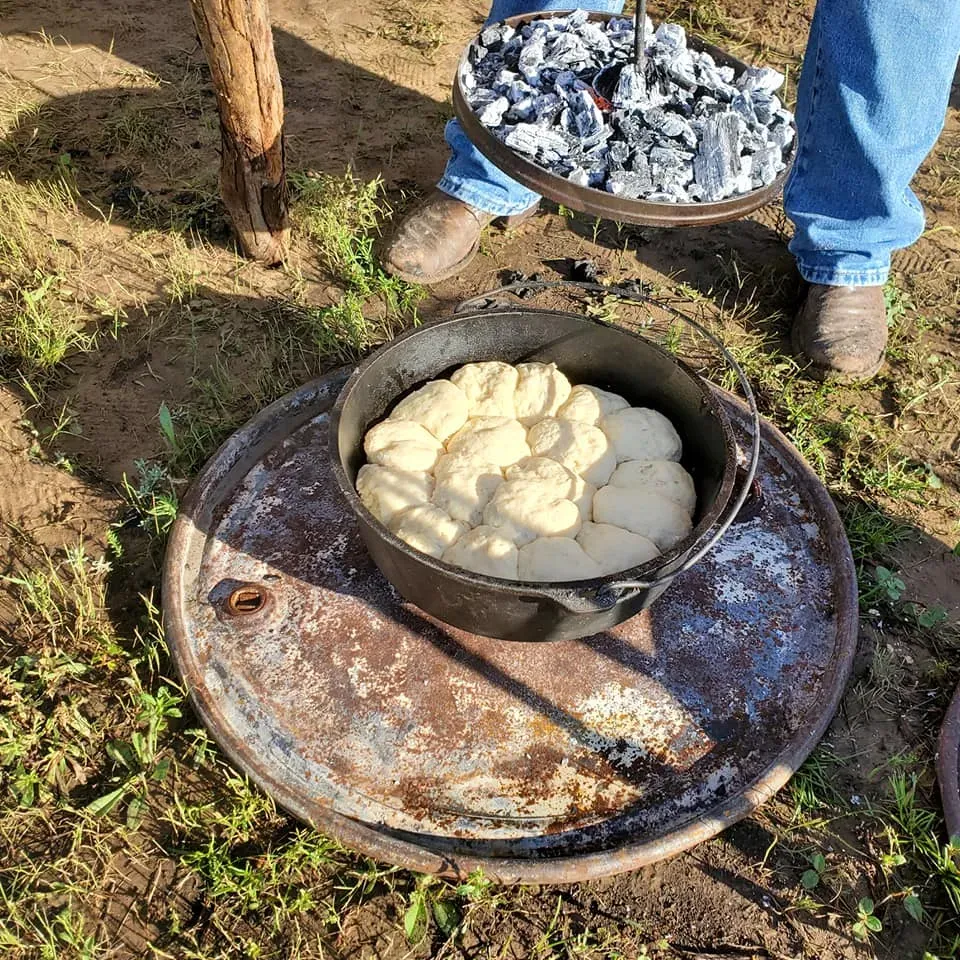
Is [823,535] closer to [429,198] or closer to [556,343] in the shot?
[556,343]

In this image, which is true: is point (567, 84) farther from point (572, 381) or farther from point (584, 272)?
point (584, 272)

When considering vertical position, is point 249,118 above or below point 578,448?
above

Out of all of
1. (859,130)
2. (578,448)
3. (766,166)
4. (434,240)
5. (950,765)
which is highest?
(766,166)

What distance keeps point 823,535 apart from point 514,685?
1.21 metres

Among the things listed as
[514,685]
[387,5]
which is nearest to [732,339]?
[514,685]

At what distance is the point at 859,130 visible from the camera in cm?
315

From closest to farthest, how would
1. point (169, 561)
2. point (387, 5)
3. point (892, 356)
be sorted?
1. point (169, 561)
2. point (892, 356)
3. point (387, 5)

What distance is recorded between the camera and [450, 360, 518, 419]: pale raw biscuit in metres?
2.69

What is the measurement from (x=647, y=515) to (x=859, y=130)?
1.94 m

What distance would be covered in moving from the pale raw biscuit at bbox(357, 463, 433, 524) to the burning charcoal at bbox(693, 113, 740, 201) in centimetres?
114

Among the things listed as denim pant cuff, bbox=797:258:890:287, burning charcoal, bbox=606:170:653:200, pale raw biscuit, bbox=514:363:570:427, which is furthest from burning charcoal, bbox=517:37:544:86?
denim pant cuff, bbox=797:258:890:287

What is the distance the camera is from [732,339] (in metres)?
3.79

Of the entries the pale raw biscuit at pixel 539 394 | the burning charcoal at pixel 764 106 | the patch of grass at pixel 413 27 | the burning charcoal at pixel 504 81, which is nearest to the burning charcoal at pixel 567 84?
the burning charcoal at pixel 504 81

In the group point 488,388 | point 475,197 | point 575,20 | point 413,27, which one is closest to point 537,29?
point 575,20
